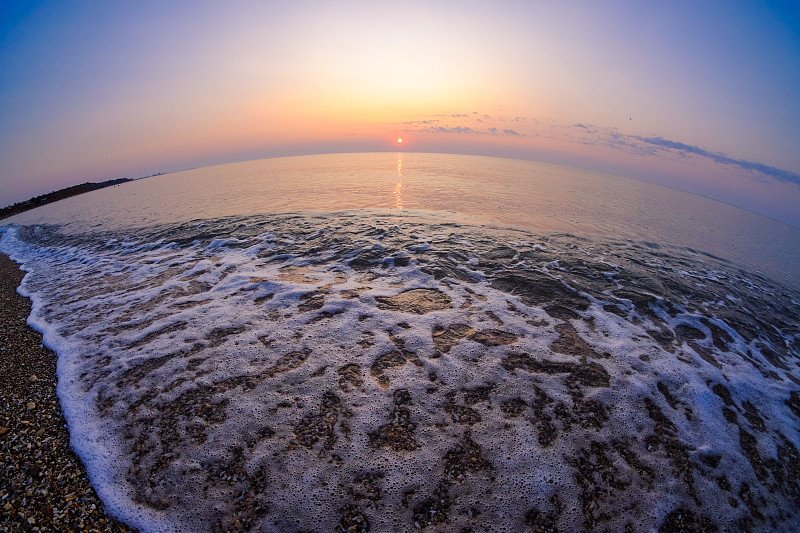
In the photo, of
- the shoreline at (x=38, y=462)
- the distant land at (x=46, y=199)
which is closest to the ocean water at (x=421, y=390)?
the shoreline at (x=38, y=462)

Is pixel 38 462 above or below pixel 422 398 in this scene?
above

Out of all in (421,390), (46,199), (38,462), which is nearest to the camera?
(38,462)

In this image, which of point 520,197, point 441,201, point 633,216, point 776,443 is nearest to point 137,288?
point 776,443

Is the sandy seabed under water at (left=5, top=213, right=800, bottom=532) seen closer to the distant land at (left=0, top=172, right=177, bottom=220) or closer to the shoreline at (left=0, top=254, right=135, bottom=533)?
the shoreline at (left=0, top=254, right=135, bottom=533)

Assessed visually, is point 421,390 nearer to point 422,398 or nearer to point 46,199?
point 422,398

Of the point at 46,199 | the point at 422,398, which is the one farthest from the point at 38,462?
the point at 46,199

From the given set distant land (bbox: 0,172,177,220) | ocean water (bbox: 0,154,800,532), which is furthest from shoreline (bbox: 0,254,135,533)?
distant land (bbox: 0,172,177,220)
